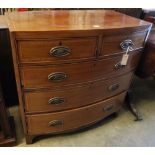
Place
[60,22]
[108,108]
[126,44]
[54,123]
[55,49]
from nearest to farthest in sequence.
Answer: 1. [55,49]
2. [60,22]
3. [126,44]
4. [54,123]
5. [108,108]

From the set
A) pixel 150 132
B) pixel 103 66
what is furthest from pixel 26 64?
pixel 150 132

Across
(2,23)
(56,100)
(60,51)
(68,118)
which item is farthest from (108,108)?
(2,23)

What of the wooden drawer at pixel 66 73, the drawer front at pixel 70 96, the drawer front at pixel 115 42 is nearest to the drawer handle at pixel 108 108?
the drawer front at pixel 70 96

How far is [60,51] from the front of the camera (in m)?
0.99

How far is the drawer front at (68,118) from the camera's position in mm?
1272

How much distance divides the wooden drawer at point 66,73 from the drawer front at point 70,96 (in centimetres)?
7

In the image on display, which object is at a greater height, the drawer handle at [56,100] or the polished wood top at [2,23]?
Result: the polished wood top at [2,23]

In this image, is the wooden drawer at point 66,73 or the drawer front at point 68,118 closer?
the wooden drawer at point 66,73

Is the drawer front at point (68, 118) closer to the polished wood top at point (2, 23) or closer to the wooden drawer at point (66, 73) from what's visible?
the wooden drawer at point (66, 73)

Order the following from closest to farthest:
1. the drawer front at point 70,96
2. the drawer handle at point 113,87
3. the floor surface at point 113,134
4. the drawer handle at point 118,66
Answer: the drawer front at point 70,96 → the drawer handle at point 118,66 → the drawer handle at point 113,87 → the floor surface at point 113,134

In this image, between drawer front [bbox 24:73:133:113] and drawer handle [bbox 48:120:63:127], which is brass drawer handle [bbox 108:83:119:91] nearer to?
drawer front [bbox 24:73:133:113]

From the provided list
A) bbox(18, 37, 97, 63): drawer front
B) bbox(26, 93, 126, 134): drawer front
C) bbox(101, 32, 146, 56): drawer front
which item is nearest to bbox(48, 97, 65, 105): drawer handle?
bbox(26, 93, 126, 134): drawer front

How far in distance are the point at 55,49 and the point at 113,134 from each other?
985mm

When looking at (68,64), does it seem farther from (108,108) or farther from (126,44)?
(108,108)
